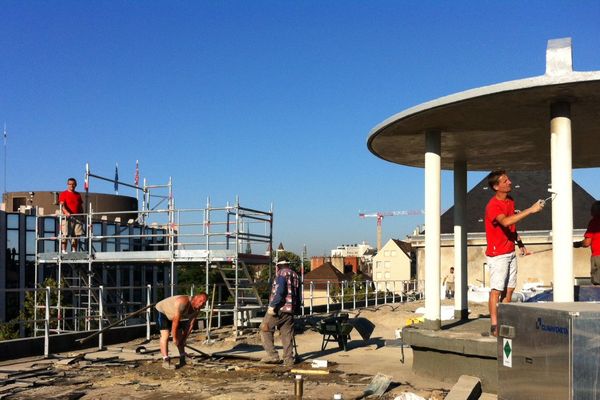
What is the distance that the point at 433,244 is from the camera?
973 cm

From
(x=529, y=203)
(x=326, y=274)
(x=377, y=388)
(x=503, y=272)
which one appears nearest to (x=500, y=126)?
(x=503, y=272)

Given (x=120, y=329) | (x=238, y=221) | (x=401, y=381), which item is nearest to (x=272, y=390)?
(x=401, y=381)

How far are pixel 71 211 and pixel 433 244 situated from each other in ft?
39.7

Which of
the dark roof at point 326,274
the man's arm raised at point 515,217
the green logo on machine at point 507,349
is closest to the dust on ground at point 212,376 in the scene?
the man's arm raised at point 515,217

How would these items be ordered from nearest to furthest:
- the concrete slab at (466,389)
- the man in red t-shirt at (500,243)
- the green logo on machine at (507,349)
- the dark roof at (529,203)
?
the green logo on machine at (507,349) → the concrete slab at (466,389) → the man in red t-shirt at (500,243) → the dark roof at (529,203)

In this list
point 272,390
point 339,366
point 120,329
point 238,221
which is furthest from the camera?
point 238,221

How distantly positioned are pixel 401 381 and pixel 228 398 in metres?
2.41

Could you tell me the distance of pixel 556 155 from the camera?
831 cm

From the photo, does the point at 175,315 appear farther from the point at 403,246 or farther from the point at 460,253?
the point at 403,246

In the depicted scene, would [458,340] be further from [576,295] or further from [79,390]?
[79,390]

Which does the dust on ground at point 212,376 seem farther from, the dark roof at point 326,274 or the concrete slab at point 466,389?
the dark roof at point 326,274

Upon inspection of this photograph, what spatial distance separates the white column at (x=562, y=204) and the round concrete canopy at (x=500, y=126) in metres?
0.30

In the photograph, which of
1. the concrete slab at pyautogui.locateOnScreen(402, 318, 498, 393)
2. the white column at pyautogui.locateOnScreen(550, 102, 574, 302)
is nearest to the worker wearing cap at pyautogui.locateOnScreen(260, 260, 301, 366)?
the concrete slab at pyautogui.locateOnScreen(402, 318, 498, 393)

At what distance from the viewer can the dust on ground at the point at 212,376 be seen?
8555 mm
